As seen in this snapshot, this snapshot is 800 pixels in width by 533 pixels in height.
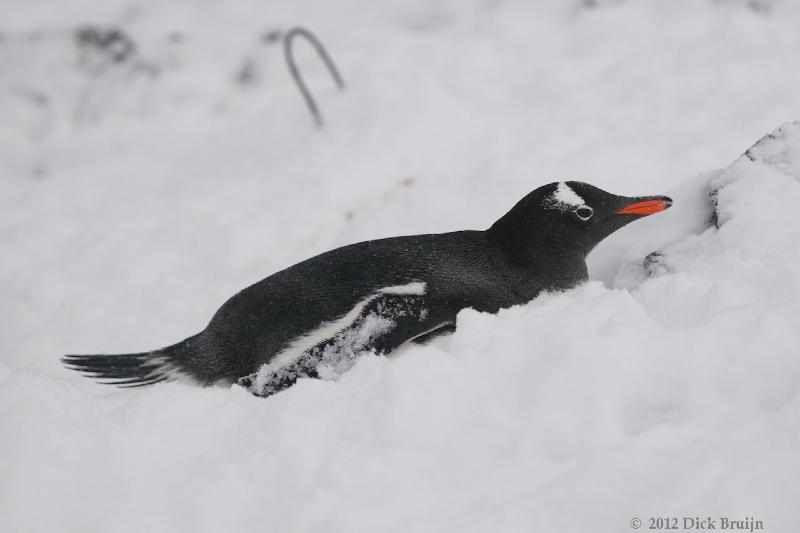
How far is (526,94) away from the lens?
11.9 ft

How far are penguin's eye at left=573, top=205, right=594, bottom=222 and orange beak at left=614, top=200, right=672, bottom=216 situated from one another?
0.08 m

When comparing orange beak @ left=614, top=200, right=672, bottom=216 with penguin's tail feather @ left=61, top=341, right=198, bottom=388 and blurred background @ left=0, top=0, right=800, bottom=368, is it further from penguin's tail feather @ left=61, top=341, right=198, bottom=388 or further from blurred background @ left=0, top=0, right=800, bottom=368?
penguin's tail feather @ left=61, top=341, right=198, bottom=388

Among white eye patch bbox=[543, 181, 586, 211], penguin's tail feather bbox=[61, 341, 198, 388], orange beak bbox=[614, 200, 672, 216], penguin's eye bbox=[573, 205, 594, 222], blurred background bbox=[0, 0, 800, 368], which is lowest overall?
orange beak bbox=[614, 200, 672, 216]

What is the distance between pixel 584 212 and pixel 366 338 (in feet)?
2.23

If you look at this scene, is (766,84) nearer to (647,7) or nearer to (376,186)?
(647,7)

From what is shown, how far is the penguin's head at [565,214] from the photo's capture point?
1907 mm

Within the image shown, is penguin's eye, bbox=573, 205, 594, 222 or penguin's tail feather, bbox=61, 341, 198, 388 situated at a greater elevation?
penguin's tail feather, bbox=61, 341, 198, 388

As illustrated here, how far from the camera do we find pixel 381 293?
→ 1.68m

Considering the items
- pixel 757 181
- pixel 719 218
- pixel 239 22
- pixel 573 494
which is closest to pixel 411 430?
pixel 573 494

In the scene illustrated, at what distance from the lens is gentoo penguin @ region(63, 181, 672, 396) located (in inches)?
65.8

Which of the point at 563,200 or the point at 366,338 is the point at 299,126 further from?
the point at 366,338

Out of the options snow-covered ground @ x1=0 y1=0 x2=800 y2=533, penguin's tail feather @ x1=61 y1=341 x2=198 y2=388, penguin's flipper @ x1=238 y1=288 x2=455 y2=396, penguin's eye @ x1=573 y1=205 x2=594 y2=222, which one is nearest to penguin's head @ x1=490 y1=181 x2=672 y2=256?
penguin's eye @ x1=573 y1=205 x2=594 y2=222

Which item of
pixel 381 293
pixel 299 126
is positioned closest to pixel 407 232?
pixel 381 293

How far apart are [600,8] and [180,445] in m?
3.44
